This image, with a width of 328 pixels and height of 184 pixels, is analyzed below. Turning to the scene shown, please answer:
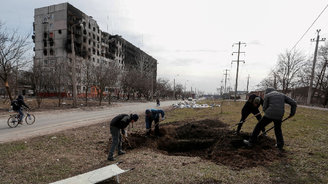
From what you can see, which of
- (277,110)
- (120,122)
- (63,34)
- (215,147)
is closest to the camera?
(277,110)

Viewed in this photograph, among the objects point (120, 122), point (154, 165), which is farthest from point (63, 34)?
point (154, 165)

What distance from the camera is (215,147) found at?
516 centimetres

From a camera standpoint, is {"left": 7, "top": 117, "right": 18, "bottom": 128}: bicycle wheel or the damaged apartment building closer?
{"left": 7, "top": 117, "right": 18, "bottom": 128}: bicycle wheel

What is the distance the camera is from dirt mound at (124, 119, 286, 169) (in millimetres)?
4098

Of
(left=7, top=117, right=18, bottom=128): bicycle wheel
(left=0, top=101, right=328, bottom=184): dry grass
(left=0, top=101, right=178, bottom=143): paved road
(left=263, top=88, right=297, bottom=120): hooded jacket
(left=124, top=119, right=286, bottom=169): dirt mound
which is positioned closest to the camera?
(left=0, top=101, right=328, bottom=184): dry grass

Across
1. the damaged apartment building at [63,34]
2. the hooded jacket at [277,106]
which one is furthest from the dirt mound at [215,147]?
the damaged apartment building at [63,34]

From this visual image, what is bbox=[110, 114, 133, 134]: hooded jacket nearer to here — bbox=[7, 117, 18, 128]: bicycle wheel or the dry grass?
the dry grass

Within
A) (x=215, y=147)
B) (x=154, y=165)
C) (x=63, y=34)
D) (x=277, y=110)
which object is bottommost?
(x=154, y=165)

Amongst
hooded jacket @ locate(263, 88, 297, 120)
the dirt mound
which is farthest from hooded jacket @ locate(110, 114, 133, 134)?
hooded jacket @ locate(263, 88, 297, 120)

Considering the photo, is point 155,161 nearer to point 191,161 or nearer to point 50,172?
point 191,161

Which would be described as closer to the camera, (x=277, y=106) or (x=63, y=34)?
(x=277, y=106)

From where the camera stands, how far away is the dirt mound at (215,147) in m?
4.10

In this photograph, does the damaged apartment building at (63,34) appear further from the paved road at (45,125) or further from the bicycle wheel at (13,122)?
the bicycle wheel at (13,122)

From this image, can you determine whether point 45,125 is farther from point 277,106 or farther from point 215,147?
point 277,106
